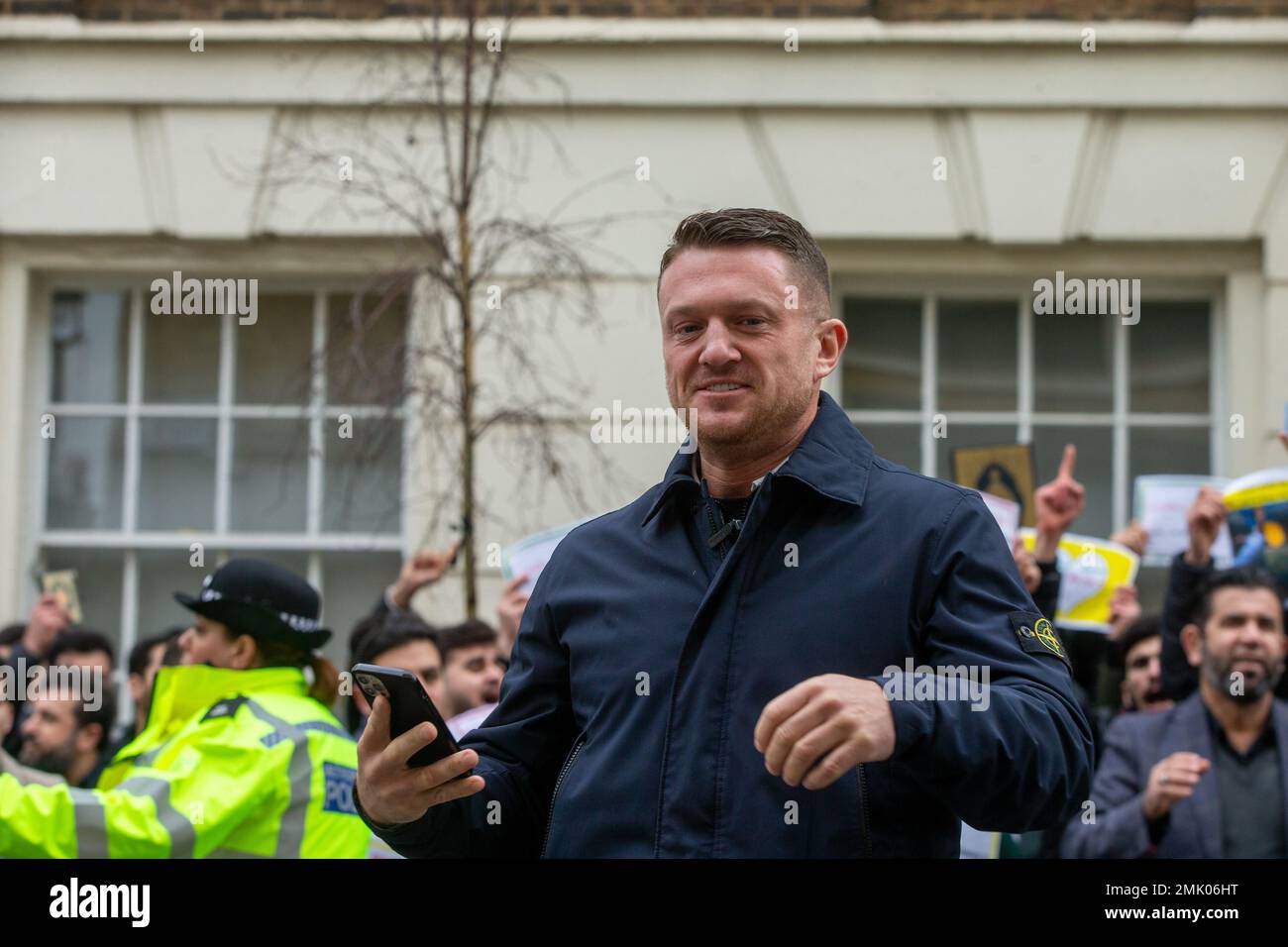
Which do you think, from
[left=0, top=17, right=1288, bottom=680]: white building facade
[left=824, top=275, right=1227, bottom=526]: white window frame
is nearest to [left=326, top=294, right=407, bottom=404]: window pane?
[left=0, top=17, right=1288, bottom=680]: white building facade

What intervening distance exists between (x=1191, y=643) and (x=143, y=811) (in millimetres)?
3299

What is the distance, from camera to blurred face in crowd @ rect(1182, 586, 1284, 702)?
198 inches

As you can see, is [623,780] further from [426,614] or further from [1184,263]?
[1184,263]

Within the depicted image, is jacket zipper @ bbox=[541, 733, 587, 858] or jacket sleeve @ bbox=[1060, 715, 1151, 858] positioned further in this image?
jacket sleeve @ bbox=[1060, 715, 1151, 858]

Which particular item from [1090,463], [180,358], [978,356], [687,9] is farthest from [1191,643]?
[180,358]

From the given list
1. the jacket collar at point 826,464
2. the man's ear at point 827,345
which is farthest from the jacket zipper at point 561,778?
the man's ear at point 827,345

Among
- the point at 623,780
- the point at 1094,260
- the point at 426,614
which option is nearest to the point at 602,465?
the point at 426,614

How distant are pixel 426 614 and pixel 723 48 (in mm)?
3068

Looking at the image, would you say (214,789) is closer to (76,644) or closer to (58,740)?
(58,740)

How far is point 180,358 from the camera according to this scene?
8.68m

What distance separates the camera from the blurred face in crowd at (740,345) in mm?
2496

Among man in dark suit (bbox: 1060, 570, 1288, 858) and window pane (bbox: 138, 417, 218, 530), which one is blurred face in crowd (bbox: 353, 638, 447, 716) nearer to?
man in dark suit (bbox: 1060, 570, 1288, 858)

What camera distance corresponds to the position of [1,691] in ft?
20.0

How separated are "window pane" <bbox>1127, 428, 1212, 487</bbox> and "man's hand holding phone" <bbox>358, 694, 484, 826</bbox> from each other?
658 centimetres
